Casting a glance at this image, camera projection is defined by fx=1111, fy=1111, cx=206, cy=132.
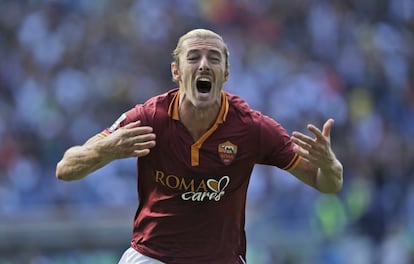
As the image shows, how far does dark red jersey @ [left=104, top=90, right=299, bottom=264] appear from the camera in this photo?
23.6ft

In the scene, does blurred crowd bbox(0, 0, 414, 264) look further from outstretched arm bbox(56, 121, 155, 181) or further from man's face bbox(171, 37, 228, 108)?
outstretched arm bbox(56, 121, 155, 181)

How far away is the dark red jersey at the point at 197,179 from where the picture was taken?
7188mm

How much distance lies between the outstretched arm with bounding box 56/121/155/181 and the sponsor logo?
36cm

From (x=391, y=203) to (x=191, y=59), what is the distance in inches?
307

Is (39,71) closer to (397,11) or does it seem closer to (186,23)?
(186,23)

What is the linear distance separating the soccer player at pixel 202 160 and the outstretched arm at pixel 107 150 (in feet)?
0.73

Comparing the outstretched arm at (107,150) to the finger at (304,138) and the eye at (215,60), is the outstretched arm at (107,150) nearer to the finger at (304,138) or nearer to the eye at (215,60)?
the eye at (215,60)

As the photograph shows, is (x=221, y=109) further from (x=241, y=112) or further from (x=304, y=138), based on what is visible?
(x=304, y=138)

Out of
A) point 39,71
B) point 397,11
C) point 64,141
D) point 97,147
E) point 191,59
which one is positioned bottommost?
point 97,147

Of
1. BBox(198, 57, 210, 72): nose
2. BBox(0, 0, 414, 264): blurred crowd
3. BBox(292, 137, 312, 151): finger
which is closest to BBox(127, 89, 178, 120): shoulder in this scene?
BBox(198, 57, 210, 72): nose

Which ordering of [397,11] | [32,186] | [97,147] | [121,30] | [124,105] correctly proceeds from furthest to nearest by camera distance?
1. [397,11]
2. [121,30]
3. [124,105]
4. [32,186]
5. [97,147]

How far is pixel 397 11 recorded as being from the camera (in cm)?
1878

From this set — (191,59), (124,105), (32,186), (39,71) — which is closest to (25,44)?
(39,71)

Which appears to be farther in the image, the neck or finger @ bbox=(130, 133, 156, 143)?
the neck
